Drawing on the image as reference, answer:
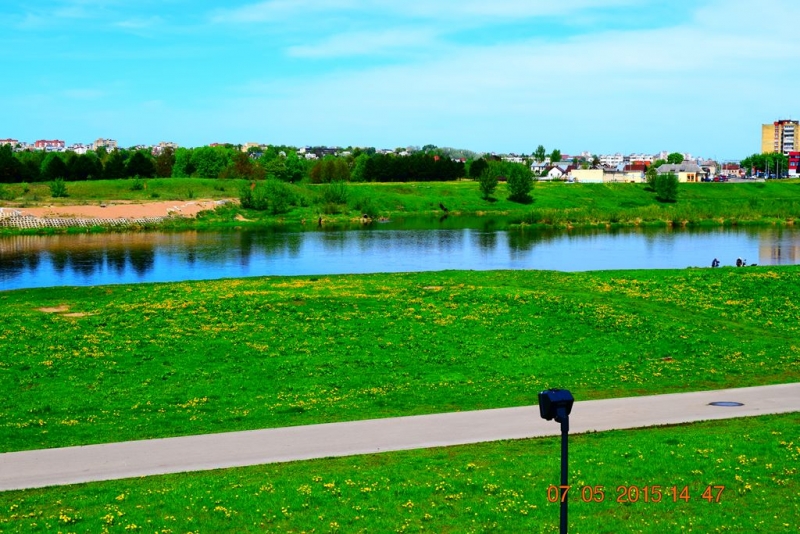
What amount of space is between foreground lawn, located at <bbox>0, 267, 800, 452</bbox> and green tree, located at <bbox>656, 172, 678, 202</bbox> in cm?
12255

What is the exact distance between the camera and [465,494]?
1407cm

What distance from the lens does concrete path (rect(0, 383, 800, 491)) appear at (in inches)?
635

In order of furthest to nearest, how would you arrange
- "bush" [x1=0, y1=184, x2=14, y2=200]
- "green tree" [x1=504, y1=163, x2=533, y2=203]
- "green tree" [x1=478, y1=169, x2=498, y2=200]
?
1. "green tree" [x1=504, y1=163, x2=533, y2=203]
2. "green tree" [x1=478, y1=169, x2=498, y2=200]
3. "bush" [x1=0, y1=184, x2=14, y2=200]

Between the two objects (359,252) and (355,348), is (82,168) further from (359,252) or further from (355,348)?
(355,348)

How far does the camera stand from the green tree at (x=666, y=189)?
157m

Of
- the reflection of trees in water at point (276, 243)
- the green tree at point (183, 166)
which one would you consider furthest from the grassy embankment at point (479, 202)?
the green tree at point (183, 166)

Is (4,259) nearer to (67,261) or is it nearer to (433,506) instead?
(67,261)

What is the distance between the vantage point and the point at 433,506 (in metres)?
13.6

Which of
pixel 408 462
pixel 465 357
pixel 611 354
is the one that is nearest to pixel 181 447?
pixel 408 462

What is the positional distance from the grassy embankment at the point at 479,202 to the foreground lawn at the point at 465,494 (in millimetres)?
94093

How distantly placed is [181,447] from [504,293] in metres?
19.7

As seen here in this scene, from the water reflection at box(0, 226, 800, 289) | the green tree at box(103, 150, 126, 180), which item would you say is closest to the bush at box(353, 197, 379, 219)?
the water reflection at box(0, 226, 800, 289)

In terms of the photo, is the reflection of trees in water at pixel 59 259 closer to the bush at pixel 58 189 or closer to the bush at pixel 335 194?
the bush at pixel 58 189

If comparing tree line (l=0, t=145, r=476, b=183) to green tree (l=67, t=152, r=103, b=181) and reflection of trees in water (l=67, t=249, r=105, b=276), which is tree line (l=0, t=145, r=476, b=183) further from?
reflection of trees in water (l=67, t=249, r=105, b=276)
